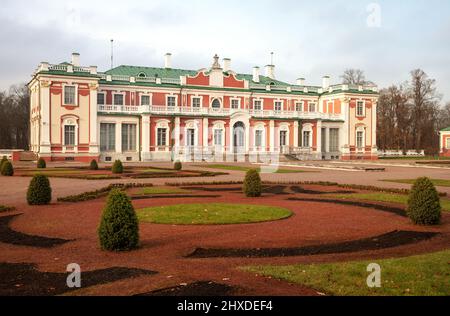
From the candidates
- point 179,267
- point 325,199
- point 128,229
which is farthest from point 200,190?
point 179,267

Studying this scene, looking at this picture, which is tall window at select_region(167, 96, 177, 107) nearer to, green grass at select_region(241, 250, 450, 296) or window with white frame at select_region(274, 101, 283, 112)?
window with white frame at select_region(274, 101, 283, 112)

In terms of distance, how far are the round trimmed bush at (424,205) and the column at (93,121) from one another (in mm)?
40812

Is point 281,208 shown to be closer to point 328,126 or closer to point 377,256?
point 377,256

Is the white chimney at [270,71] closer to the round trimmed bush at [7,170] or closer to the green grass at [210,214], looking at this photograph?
the round trimmed bush at [7,170]

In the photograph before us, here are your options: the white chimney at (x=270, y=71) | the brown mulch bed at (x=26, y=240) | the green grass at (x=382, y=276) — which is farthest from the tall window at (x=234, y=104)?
the green grass at (x=382, y=276)

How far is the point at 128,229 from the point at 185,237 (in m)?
1.73

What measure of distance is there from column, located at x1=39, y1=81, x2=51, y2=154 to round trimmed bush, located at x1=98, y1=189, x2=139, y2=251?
1585 inches

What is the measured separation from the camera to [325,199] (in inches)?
730

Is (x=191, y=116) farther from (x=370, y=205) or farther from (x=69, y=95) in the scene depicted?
(x=370, y=205)

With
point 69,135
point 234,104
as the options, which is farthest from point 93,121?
A: point 234,104

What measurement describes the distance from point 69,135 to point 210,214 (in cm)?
3798

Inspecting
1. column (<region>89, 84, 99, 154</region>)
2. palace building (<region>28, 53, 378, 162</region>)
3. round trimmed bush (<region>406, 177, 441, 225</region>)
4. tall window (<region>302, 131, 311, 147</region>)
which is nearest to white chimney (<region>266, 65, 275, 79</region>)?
palace building (<region>28, 53, 378, 162</region>)

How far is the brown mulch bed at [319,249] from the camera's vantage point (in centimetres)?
944

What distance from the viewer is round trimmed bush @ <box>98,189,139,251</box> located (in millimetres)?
9672
